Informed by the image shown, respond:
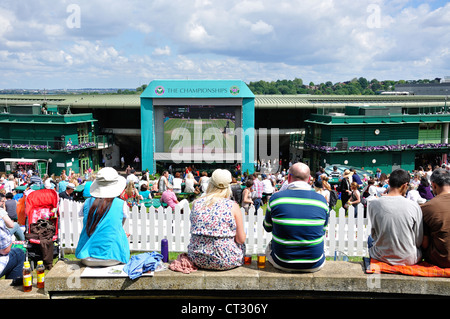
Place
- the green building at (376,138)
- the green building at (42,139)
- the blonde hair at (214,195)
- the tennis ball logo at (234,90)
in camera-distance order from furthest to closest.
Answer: the green building at (376,138) → the green building at (42,139) → the tennis ball logo at (234,90) → the blonde hair at (214,195)

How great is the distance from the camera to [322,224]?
4.33 m

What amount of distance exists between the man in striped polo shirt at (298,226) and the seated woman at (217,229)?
389 mm

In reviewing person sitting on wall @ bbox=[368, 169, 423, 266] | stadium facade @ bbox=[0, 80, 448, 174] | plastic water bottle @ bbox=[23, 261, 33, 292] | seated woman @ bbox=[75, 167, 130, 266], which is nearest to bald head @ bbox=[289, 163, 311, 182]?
person sitting on wall @ bbox=[368, 169, 423, 266]

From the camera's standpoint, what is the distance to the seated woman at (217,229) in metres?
4.41

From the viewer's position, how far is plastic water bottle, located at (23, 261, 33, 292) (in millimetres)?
4529

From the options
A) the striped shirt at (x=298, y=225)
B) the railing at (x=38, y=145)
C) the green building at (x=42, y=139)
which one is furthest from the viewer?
the green building at (x=42, y=139)

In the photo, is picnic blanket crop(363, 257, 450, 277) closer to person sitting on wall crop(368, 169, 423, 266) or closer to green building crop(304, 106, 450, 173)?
person sitting on wall crop(368, 169, 423, 266)

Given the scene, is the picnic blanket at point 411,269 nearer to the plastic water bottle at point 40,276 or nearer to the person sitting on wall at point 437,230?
the person sitting on wall at point 437,230

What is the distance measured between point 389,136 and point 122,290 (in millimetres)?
31794

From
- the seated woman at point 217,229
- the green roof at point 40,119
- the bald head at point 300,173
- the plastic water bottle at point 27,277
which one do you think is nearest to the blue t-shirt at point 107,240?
the plastic water bottle at point 27,277

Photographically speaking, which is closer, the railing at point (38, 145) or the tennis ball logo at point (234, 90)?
the tennis ball logo at point (234, 90)

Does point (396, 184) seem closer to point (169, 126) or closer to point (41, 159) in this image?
point (169, 126)

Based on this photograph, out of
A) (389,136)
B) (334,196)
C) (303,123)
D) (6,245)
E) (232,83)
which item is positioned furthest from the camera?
(303,123)
